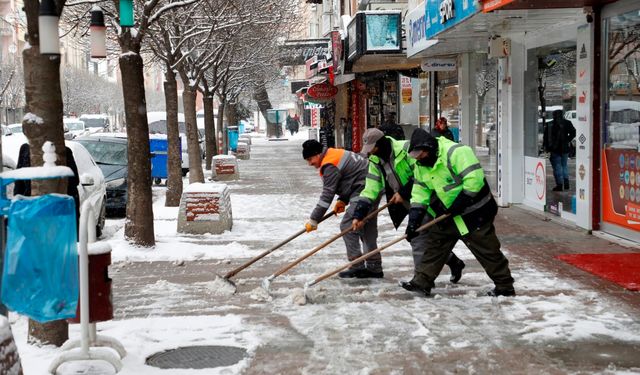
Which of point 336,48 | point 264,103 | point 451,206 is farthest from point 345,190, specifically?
point 264,103

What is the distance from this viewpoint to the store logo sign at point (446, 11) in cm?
1281

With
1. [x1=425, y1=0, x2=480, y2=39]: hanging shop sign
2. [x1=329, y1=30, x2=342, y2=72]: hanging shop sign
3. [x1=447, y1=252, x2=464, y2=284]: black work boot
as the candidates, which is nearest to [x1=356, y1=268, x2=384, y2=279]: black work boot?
[x1=447, y1=252, x2=464, y2=284]: black work boot

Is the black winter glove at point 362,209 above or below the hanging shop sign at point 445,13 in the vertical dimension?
below

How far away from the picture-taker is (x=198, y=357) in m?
6.18

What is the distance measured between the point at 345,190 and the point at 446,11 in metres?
5.27

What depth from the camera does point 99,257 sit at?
5.65 m

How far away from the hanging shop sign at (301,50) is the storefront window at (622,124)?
73.0ft

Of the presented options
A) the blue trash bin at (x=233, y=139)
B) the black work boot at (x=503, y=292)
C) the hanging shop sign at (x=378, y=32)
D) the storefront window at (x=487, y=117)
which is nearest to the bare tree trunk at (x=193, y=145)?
the hanging shop sign at (x=378, y=32)

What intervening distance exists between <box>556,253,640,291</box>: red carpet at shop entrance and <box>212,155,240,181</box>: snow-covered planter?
14143 mm

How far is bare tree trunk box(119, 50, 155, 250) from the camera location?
1096 cm

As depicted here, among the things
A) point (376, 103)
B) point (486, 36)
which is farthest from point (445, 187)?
point (376, 103)

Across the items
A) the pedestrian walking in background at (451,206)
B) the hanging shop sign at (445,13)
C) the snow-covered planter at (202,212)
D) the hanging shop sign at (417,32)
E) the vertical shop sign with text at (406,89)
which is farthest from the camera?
the vertical shop sign with text at (406,89)

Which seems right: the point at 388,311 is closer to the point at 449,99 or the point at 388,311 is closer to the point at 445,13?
the point at 445,13

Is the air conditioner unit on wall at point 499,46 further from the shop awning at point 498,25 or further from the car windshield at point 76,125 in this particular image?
the car windshield at point 76,125
